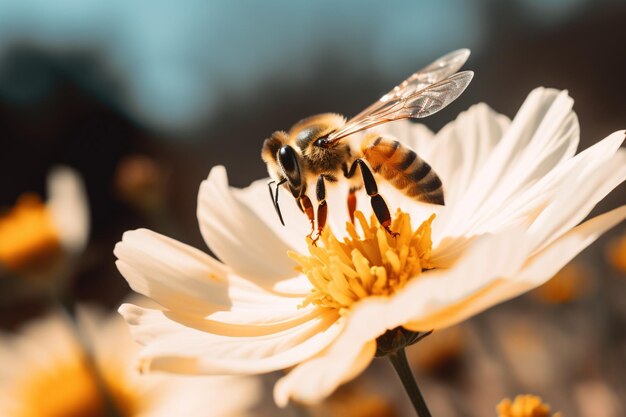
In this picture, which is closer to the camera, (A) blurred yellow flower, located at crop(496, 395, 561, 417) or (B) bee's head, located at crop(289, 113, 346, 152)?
(A) blurred yellow flower, located at crop(496, 395, 561, 417)

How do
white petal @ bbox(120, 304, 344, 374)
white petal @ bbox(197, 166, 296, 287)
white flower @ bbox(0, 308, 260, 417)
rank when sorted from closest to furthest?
white petal @ bbox(120, 304, 344, 374) < white petal @ bbox(197, 166, 296, 287) < white flower @ bbox(0, 308, 260, 417)

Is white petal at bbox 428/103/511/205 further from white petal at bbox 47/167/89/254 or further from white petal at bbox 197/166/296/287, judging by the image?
white petal at bbox 47/167/89/254

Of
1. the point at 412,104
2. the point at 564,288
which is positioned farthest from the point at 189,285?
the point at 564,288

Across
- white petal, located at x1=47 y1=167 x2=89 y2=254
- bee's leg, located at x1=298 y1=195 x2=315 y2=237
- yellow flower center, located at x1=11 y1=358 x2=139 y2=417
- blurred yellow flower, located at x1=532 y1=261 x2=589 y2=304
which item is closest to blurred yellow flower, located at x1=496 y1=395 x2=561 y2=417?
bee's leg, located at x1=298 y1=195 x2=315 y2=237

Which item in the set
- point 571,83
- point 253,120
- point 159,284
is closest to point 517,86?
point 571,83

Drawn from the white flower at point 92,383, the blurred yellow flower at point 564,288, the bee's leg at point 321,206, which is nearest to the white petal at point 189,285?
the bee's leg at point 321,206

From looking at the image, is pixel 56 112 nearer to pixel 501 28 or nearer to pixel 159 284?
pixel 501 28

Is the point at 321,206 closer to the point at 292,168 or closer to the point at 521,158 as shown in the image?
the point at 292,168
